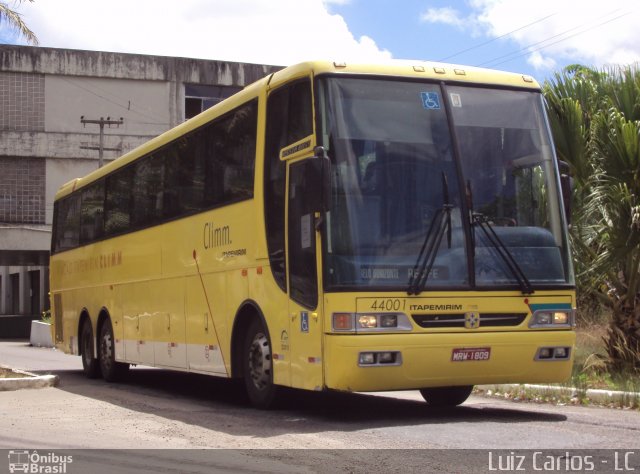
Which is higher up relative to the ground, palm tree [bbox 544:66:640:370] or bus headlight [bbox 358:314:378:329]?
palm tree [bbox 544:66:640:370]

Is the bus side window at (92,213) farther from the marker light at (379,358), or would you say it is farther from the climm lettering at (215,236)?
the marker light at (379,358)

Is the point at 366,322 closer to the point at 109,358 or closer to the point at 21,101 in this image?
the point at 109,358

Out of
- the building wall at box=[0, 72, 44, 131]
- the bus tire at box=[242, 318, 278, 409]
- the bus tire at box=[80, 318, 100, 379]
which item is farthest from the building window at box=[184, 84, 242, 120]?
the bus tire at box=[242, 318, 278, 409]

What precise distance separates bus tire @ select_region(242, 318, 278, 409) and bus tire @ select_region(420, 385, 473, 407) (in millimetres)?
1991

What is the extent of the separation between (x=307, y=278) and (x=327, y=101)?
1.79 metres

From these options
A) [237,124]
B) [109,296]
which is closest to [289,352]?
[237,124]

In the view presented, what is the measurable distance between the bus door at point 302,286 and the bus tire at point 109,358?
26.6 ft

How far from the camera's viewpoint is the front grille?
10.2 meters

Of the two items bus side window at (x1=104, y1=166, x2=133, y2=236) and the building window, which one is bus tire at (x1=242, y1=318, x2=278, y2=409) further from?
the building window

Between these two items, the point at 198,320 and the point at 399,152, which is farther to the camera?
the point at 198,320

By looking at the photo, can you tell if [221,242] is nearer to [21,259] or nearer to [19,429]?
[19,429]

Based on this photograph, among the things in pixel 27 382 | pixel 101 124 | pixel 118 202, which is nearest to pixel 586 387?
pixel 27 382

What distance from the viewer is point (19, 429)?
10617mm

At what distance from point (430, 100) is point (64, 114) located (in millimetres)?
40580
